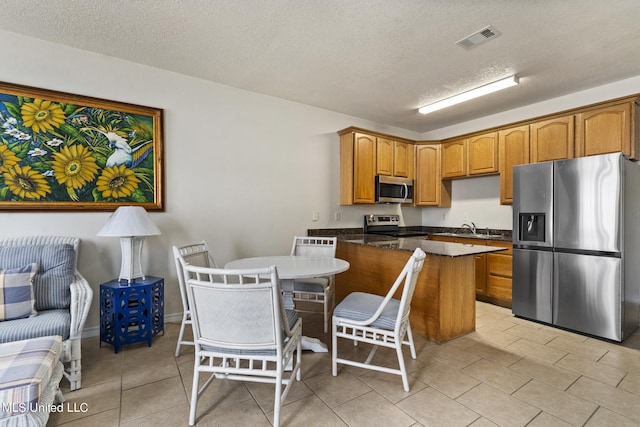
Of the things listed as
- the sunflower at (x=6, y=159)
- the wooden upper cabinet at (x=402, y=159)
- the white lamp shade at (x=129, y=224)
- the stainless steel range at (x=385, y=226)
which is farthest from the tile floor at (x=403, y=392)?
the wooden upper cabinet at (x=402, y=159)

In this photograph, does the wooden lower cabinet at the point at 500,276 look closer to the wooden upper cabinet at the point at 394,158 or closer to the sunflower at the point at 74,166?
the wooden upper cabinet at the point at 394,158

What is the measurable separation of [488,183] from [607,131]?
4.77ft

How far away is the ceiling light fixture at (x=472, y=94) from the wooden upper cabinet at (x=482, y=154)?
0.80 meters

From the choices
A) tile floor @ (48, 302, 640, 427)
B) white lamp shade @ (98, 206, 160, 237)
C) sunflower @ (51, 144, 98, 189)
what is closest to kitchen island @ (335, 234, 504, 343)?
tile floor @ (48, 302, 640, 427)

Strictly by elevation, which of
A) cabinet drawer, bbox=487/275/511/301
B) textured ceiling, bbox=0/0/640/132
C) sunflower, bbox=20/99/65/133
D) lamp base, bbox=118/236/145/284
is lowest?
cabinet drawer, bbox=487/275/511/301

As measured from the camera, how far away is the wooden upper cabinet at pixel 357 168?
3.99 m

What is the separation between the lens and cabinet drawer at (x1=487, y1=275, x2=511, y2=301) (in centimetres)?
354

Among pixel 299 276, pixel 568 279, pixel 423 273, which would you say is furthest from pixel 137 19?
pixel 568 279

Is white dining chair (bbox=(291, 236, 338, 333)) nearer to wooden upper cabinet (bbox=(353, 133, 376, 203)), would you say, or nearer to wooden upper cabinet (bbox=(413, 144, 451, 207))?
wooden upper cabinet (bbox=(353, 133, 376, 203))

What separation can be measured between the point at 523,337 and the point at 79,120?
4397 mm

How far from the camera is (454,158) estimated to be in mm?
4449

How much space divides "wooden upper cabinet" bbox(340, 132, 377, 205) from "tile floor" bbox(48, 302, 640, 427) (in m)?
2.09

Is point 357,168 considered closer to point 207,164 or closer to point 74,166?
point 207,164

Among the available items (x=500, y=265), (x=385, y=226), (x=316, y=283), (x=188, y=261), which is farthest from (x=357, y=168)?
(x=188, y=261)
